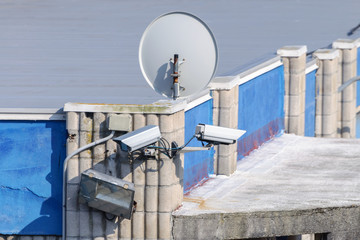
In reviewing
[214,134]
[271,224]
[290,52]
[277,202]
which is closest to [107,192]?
[214,134]

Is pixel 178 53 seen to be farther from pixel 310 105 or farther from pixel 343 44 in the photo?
pixel 343 44

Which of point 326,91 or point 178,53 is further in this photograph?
point 326,91

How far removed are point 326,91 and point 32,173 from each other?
1508 centimetres

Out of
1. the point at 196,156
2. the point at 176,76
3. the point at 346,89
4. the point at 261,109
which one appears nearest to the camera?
the point at 176,76

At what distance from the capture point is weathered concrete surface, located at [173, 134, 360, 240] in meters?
16.9

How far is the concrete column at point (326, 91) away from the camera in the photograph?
98.0 ft

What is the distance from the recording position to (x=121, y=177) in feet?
53.8

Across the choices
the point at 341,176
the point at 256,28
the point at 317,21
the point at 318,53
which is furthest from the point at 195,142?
the point at 317,21

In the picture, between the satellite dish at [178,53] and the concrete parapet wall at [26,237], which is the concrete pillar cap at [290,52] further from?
the concrete parapet wall at [26,237]

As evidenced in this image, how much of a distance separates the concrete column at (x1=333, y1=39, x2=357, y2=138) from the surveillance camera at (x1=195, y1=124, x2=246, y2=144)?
16.1 metres

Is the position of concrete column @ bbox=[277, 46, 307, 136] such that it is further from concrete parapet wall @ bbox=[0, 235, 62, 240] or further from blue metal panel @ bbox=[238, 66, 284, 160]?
concrete parapet wall @ bbox=[0, 235, 62, 240]

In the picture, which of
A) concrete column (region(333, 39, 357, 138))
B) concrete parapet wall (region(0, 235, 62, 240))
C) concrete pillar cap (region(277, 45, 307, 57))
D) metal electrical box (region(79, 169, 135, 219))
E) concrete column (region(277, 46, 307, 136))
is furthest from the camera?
concrete column (region(333, 39, 357, 138))

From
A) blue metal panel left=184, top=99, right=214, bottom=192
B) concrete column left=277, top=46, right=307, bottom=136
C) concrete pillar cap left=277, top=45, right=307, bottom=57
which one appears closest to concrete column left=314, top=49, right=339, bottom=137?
concrete column left=277, top=46, right=307, bottom=136

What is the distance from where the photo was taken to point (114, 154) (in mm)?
16406
